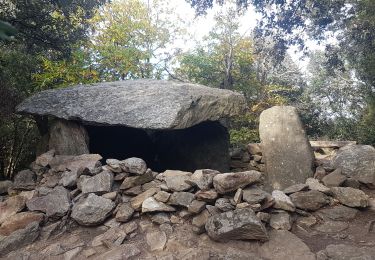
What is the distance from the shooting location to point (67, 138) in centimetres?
557

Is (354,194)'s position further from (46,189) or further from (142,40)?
(142,40)

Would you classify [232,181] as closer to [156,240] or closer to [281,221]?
[281,221]

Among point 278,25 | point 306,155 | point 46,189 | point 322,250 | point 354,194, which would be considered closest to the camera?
point 322,250

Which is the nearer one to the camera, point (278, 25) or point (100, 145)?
point (100, 145)

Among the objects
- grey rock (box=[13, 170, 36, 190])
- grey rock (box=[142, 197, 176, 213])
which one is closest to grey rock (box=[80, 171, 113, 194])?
grey rock (box=[142, 197, 176, 213])

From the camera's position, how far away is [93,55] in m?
9.63

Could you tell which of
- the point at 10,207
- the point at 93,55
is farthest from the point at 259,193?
the point at 93,55

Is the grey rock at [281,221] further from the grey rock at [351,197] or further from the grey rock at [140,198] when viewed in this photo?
the grey rock at [140,198]

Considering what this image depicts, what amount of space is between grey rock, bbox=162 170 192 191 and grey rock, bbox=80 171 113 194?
0.82m

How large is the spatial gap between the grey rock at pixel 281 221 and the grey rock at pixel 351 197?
2.82 feet

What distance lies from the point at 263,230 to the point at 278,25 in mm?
8880

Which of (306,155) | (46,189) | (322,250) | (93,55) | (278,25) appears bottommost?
(322,250)

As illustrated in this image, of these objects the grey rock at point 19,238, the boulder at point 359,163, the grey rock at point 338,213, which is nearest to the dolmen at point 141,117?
the grey rock at point 19,238

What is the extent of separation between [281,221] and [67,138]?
4.08 metres
